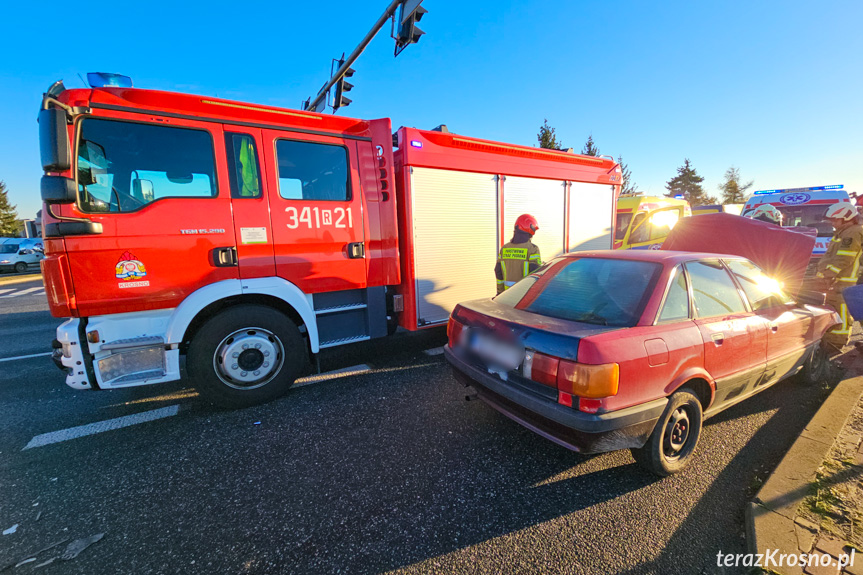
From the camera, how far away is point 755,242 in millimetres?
4617

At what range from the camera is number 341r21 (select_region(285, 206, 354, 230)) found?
3.66 metres

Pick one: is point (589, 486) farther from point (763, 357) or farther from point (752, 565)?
point (763, 357)

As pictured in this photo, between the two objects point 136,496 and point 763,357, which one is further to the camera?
point 763,357

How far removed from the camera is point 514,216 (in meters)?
5.46

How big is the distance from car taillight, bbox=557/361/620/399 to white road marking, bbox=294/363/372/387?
9.34ft

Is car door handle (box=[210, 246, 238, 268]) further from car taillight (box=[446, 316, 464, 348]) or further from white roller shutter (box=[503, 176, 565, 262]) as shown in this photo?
white roller shutter (box=[503, 176, 565, 262])

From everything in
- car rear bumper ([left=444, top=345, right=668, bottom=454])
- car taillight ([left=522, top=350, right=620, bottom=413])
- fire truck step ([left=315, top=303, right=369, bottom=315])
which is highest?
fire truck step ([left=315, top=303, right=369, bottom=315])

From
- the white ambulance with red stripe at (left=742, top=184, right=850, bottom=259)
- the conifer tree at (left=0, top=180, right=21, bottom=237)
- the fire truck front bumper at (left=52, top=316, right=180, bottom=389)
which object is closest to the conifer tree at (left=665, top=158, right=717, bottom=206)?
the white ambulance with red stripe at (left=742, top=184, right=850, bottom=259)

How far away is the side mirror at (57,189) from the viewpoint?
2.65m

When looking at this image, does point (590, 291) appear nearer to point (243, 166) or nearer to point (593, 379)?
point (593, 379)

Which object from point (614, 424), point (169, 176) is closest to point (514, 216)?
point (614, 424)

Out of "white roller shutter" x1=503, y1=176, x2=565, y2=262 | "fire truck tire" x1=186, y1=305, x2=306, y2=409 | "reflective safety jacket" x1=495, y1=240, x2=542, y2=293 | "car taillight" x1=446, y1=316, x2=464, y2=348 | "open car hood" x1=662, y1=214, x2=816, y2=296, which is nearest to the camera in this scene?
"car taillight" x1=446, y1=316, x2=464, y2=348

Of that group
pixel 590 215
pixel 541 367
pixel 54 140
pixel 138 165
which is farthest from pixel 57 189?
pixel 590 215

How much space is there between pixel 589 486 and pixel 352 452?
1.69 meters
